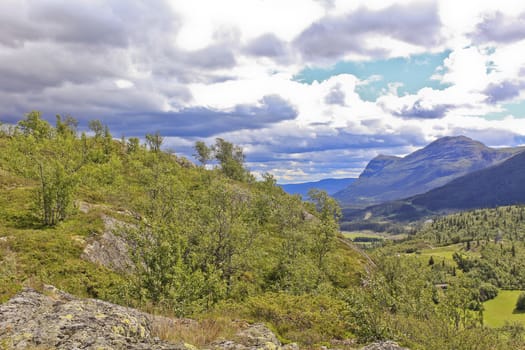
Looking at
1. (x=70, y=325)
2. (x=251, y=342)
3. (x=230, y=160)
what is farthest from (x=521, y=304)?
(x=70, y=325)

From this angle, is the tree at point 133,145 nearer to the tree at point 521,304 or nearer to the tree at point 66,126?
the tree at point 66,126

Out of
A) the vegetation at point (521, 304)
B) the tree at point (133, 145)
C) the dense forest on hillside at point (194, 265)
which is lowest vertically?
the vegetation at point (521, 304)

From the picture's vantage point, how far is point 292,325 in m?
24.2

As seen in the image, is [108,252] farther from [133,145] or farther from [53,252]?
[133,145]

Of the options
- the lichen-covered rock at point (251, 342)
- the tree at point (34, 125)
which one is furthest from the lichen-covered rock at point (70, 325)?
the tree at point (34, 125)

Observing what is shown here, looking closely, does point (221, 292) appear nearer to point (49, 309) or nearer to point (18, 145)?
point (49, 309)

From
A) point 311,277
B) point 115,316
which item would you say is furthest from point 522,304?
point 115,316

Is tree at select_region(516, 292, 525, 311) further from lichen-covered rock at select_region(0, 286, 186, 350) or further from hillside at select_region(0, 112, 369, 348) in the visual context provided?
lichen-covered rock at select_region(0, 286, 186, 350)

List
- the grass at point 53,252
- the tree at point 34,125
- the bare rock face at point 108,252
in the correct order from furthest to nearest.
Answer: the tree at point 34,125
the bare rock face at point 108,252
the grass at point 53,252

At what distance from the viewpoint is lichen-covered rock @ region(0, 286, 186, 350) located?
11.3 m

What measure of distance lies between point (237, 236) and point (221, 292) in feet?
34.8

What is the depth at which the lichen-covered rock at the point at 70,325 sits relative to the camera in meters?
11.3

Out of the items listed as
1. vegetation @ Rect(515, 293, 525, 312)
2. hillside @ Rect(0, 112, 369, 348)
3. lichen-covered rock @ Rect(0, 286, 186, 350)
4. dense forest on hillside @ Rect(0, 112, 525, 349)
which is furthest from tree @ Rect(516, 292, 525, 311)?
lichen-covered rock @ Rect(0, 286, 186, 350)

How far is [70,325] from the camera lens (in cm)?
1241
